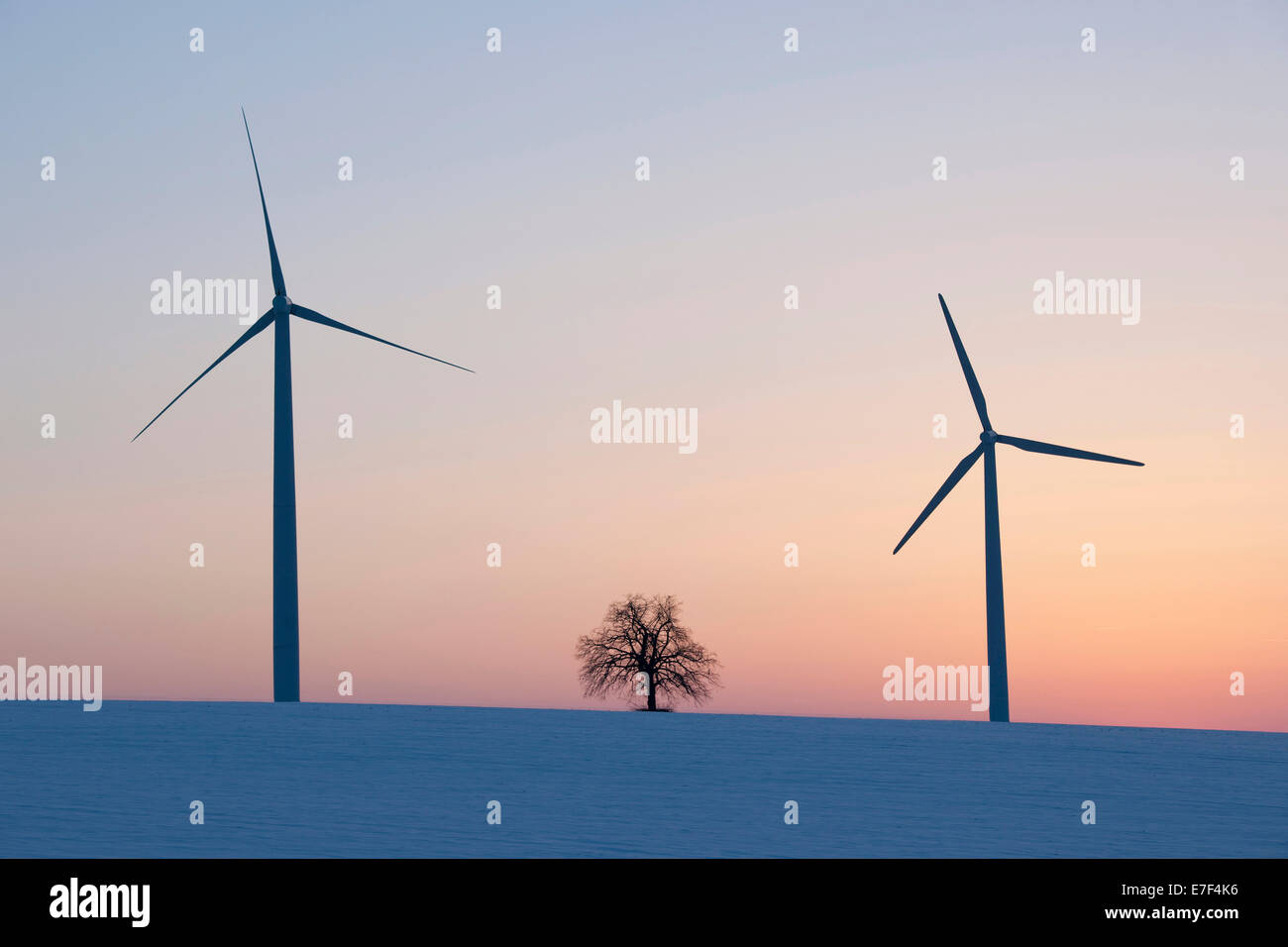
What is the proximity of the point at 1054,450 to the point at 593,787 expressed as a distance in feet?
132

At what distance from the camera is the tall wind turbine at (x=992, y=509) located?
204ft

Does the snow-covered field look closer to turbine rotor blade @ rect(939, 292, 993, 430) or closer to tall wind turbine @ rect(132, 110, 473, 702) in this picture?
tall wind turbine @ rect(132, 110, 473, 702)

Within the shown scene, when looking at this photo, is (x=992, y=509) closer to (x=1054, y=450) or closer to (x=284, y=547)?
(x=1054, y=450)

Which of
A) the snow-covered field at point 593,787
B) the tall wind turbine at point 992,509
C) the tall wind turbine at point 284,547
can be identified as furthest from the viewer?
the tall wind turbine at point 992,509

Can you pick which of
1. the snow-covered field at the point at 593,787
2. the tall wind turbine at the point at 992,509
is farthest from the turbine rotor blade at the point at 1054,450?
the snow-covered field at the point at 593,787

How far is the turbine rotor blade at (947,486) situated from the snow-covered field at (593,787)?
11813mm

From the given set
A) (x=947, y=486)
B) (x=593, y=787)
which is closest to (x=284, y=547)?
(x=593, y=787)

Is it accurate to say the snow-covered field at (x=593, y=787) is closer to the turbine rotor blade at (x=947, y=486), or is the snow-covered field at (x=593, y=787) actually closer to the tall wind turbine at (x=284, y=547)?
the tall wind turbine at (x=284, y=547)

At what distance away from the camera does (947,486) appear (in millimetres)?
65625

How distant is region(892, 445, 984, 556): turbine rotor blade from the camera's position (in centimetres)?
6450

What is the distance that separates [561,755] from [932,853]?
17.5 metres

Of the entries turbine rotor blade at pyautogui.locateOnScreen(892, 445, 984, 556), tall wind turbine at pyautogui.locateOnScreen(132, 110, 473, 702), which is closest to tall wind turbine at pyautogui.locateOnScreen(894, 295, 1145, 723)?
turbine rotor blade at pyautogui.locateOnScreen(892, 445, 984, 556)
